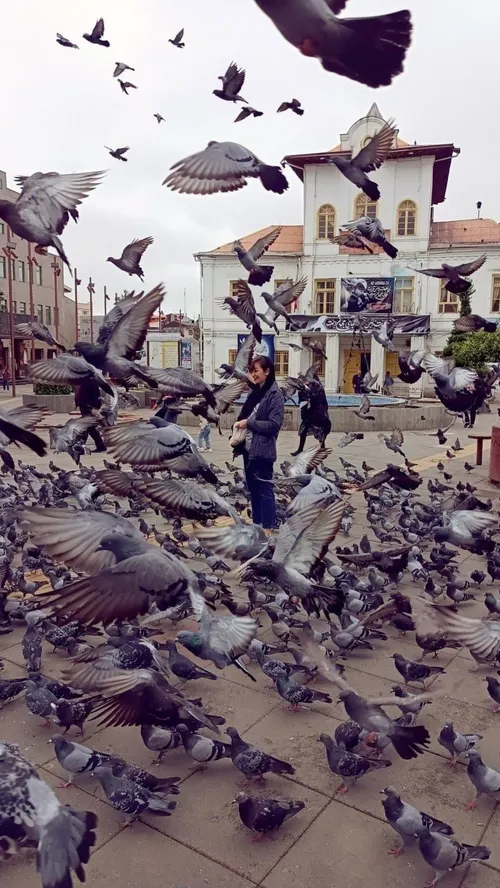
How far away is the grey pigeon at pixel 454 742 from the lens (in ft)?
10.4

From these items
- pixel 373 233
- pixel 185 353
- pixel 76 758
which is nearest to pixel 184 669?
pixel 76 758

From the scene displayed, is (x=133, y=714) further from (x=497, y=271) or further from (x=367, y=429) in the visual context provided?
(x=497, y=271)

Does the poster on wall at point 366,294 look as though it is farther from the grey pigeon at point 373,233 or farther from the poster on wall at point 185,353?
the grey pigeon at point 373,233

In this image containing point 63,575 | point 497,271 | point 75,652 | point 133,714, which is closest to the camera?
point 133,714

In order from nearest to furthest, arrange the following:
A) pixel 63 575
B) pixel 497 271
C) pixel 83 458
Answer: pixel 63 575
pixel 83 458
pixel 497 271

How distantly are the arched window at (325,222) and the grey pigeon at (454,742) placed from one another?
2996cm

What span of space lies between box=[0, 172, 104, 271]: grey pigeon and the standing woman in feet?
11.0

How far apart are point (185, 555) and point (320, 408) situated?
130 inches

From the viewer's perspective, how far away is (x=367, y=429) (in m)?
17.6

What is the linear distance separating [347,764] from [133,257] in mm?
4823

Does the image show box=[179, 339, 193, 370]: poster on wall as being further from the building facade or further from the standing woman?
the standing woman

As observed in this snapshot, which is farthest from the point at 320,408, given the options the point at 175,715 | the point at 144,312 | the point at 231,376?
the point at 175,715

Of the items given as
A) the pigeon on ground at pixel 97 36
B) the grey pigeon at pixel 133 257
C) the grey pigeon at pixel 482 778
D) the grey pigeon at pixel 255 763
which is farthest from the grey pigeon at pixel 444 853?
the grey pigeon at pixel 133 257

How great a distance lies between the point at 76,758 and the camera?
9.78 ft
